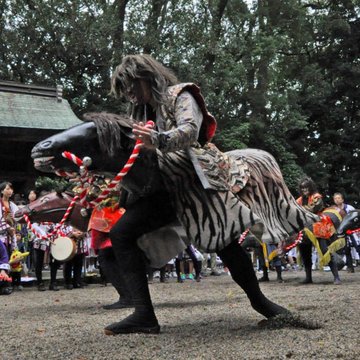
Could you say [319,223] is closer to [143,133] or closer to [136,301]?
[136,301]

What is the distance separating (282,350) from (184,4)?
695 inches

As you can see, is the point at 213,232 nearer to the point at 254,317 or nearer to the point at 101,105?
the point at 254,317

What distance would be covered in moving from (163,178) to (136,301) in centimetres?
83

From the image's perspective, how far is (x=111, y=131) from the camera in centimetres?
358

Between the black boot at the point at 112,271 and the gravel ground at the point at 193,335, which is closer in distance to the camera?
the gravel ground at the point at 193,335

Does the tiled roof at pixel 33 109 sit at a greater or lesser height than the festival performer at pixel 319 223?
greater

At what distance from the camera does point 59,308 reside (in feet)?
22.0

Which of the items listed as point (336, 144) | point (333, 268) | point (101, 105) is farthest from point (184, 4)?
point (333, 268)

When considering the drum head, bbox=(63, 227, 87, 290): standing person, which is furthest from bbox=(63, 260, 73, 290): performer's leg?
the drum head

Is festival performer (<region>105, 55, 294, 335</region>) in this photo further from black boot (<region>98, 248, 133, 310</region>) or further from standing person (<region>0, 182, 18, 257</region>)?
standing person (<region>0, 182, 18, 257</region>)

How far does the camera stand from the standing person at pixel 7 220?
915 cm

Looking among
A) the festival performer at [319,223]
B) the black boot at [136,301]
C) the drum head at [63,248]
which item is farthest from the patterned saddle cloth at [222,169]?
the drum head at [63,248]

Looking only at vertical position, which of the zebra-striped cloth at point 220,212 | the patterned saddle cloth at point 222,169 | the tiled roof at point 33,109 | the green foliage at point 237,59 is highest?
the green foliage at point 237,59

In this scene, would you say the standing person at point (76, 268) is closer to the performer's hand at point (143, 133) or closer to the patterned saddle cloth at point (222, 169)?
the patterned saddle cloth at point (222, 169)
